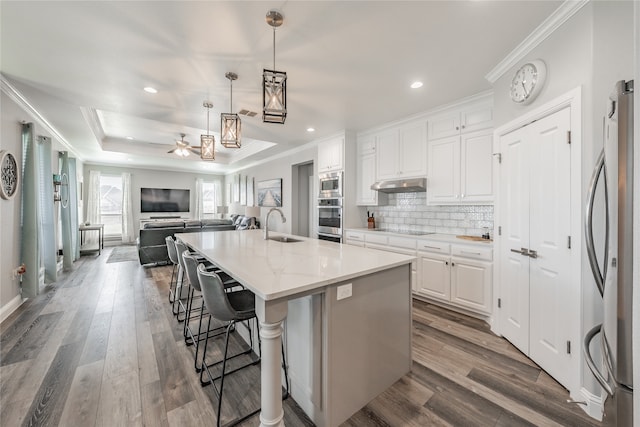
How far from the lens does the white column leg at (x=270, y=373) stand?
1.21 meters

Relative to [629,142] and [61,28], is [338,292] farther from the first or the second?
[61,28]

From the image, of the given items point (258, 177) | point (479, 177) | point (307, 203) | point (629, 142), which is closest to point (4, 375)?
point (629, 142)

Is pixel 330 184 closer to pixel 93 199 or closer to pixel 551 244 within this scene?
pixel 551 244

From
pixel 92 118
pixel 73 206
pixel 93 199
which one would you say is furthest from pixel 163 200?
pixel 92 118

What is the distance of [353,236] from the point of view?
4.23 metres

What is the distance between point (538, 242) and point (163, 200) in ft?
32.7

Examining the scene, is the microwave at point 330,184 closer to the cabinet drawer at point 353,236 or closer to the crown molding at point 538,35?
the cabinet drawer at point 353,236

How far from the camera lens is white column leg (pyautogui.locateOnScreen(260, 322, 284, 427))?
121 cm

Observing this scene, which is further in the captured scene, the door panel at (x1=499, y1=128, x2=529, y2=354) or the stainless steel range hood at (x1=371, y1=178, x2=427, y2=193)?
the stainless steel range hood at (x1=371, y1=178, x2=427, y2=193)

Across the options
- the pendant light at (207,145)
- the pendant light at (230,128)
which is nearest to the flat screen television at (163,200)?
the pendant light at (207,145)

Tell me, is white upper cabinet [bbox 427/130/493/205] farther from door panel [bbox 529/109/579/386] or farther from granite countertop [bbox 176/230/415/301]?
granite countertop [bbox 176/230/415/301]

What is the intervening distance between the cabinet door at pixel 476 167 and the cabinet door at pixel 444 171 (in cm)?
7

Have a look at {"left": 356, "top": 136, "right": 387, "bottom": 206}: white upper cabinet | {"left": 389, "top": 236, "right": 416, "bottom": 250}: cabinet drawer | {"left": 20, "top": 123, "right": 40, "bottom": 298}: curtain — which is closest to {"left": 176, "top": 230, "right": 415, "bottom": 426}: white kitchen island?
{"left": 389, "top": 236, "right": 416, "bottom": 250}: cabinet drawer

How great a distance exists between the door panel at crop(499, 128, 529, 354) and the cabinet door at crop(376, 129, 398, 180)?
5.28ft
